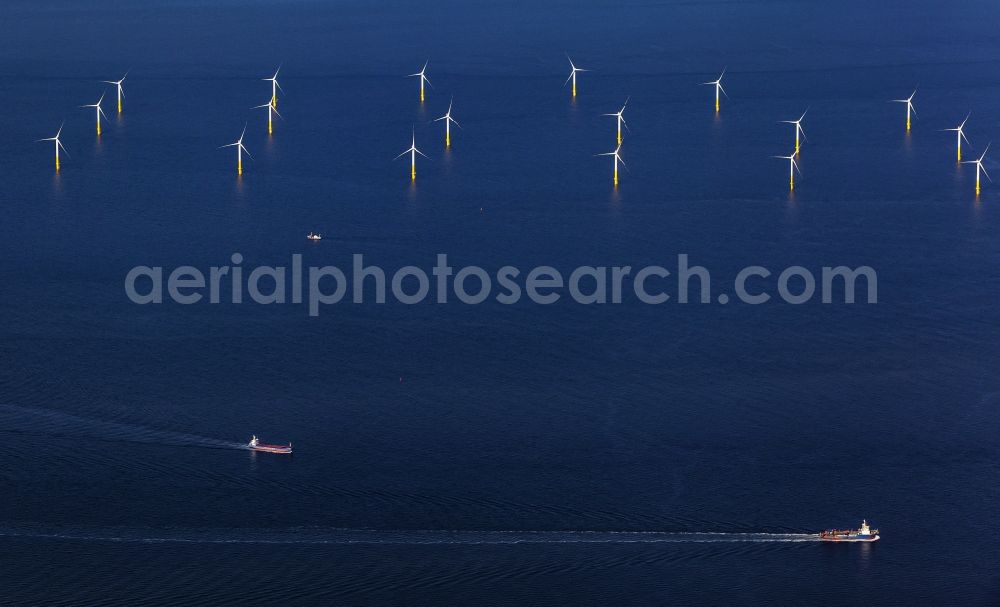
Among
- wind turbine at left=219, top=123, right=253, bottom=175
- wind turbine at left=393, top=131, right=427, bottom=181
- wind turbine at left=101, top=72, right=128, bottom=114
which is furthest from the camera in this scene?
wind turbine at left=101, top=72, right=128, bottom=114

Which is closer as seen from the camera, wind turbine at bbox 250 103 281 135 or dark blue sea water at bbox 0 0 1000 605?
dark blue sea water at bbox 0 0 1000 605

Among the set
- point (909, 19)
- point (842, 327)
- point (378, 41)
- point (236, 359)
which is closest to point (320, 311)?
point (236, 359)

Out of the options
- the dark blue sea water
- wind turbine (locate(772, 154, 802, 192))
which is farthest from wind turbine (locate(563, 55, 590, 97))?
wind turbine (locate(772, 154, 802, 192))

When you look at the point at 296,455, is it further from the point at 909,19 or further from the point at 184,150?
the point at 909,19

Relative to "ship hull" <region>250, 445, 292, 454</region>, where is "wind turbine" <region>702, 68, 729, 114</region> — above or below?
above

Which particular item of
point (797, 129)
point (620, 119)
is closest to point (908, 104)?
point (797, 129)

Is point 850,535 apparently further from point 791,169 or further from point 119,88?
point 119,88

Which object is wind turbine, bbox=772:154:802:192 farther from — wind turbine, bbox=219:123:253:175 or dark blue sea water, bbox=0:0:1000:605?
wind turbine, bbox=219:123:253:175

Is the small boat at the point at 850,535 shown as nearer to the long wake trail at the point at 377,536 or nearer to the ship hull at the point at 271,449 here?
the long wake trail at the point at 377,536
